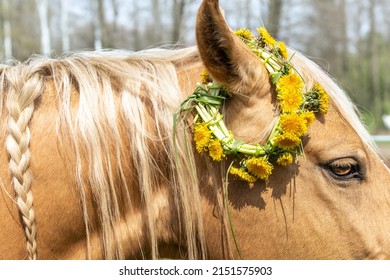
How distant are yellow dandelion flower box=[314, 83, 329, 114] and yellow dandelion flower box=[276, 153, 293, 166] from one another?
253 mm

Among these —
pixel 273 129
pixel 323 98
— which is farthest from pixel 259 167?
pixel 323 98

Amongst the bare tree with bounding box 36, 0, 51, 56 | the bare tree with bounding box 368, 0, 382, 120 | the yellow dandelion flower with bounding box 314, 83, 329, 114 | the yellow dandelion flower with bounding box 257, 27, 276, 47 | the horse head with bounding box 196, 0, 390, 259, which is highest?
the yellow dandelion flower with bounding box 257, 27, 276, 47

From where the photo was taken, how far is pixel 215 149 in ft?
6.07

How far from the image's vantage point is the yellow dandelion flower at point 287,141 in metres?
1.85

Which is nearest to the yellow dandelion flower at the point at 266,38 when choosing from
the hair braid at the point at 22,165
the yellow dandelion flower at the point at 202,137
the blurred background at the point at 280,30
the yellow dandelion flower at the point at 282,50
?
the yellow dandelion flower at the point at 282,50

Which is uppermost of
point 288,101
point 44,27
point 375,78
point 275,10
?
point 288,101

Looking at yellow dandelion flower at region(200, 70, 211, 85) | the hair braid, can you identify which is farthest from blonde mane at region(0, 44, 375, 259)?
yellow dandelion flower at region(200, 70, 211, 85)

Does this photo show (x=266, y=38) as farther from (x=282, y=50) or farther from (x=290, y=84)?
(x=290, y=84)

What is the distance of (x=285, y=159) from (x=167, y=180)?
498mm

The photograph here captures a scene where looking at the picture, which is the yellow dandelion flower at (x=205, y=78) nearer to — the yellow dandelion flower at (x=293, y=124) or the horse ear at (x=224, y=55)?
the horse ear at (x=224, y=55)

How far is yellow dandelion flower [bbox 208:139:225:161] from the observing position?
1.85 meters

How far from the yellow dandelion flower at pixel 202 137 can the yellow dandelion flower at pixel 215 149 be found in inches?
0.8

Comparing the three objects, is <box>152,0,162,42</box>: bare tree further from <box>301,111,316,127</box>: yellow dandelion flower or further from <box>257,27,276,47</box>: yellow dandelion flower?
<box>301,111,316,127</box>: yellow dandelion flower
